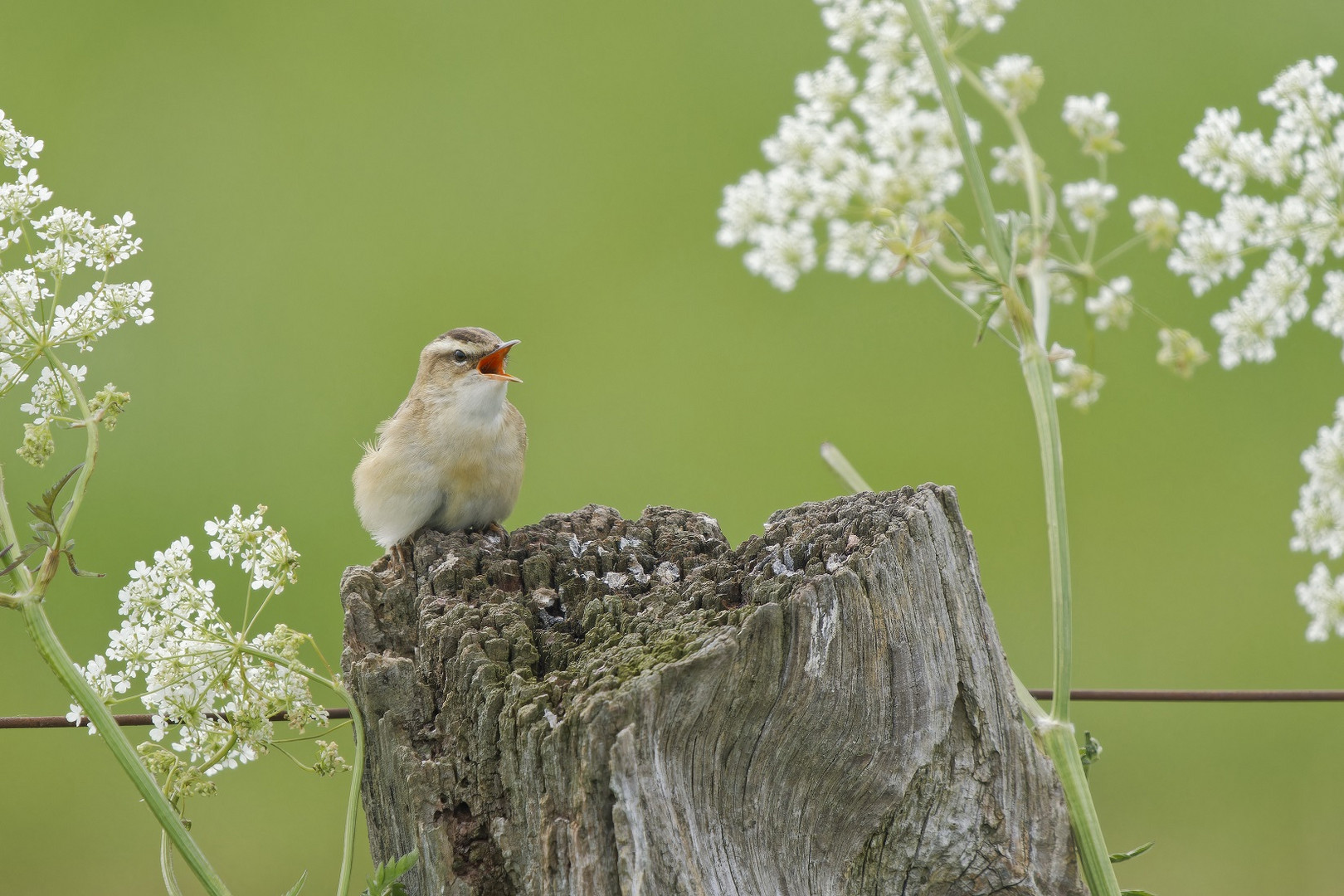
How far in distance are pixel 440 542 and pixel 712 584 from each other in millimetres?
929

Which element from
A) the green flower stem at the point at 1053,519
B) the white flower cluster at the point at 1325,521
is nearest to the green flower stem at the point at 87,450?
the green flower stem at the point at 1053,519

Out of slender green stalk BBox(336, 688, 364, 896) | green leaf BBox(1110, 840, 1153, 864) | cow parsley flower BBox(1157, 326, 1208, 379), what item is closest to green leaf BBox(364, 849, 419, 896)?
slender green stalk BBox(336, 688, 364, 896)

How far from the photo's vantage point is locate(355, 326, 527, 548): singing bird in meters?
3.64

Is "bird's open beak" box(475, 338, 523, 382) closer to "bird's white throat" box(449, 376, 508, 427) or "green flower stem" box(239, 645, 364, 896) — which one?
"bird's white throat" box(449, 376, 508, 427)

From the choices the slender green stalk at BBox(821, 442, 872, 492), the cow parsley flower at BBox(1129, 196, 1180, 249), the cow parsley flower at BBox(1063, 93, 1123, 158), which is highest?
the cow parsley flower at BBox(1063, 93, 1123, 158)

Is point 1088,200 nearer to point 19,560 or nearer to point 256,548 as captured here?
point 256,548

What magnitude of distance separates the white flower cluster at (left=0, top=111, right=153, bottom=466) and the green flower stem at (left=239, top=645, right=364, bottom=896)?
1.74ft

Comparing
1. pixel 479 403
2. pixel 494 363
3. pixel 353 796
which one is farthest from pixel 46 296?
pixel 494 363

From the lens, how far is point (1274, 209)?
335cm

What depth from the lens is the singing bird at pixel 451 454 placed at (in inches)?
143

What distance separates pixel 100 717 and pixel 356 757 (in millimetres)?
408

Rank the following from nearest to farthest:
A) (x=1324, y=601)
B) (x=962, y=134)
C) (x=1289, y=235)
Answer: (x=962, y=134) → (x=1289, y=235) → (x=1324, y=601)

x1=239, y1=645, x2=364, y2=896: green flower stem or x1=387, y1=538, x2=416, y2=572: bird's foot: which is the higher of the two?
x1=387, y1=538, x2=416, y2=572: bird's foot

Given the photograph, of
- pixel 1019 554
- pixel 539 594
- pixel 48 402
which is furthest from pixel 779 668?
pixel 1019 554
